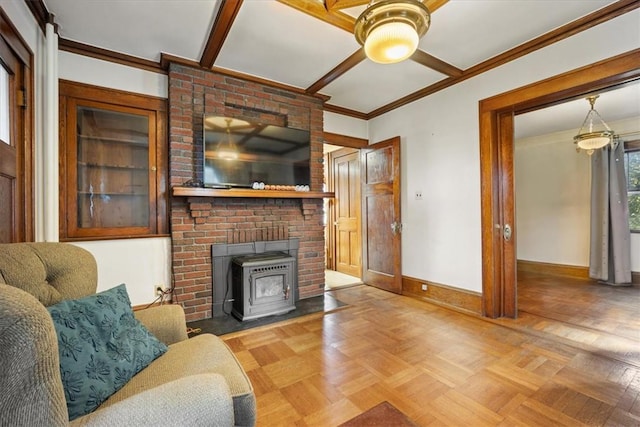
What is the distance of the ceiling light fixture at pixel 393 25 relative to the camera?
5.08 feet

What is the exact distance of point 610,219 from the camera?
13.4ft

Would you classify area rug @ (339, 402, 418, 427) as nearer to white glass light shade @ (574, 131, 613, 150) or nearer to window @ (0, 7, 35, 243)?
window @ (0, 7, 35, 243)

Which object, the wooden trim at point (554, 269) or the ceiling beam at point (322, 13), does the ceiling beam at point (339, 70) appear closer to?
→ the ceiling beam at point (322, 13)

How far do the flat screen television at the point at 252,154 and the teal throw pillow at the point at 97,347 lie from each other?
170cm

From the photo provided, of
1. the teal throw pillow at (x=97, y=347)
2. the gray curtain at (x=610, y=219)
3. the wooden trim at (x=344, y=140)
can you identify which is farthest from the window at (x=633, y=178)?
the teal throw pillow at (x=97, y=347)

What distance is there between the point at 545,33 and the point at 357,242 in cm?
329

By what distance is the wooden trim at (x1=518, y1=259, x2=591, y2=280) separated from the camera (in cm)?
450

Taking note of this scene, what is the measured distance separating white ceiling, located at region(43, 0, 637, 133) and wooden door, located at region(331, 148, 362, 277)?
5.95 ft

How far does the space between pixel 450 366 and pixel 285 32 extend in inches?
113

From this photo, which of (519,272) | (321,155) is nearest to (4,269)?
(321,155)

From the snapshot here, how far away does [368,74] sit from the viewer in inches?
119

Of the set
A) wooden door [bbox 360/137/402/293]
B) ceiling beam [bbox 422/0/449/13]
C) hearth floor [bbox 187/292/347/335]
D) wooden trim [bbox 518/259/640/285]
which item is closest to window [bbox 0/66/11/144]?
hearth floor [bbox 187/292/347/335]

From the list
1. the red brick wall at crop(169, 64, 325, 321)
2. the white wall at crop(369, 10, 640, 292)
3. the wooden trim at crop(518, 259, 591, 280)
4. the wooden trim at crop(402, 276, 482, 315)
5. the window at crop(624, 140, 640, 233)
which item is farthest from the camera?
the wooden trim at crop(518, 259, 591, 280)

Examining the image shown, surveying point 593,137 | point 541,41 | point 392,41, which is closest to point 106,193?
point 392,41
